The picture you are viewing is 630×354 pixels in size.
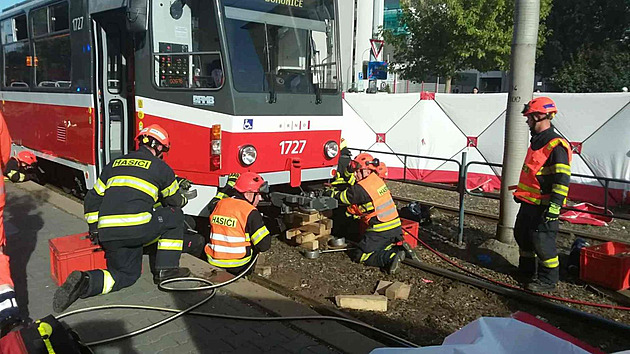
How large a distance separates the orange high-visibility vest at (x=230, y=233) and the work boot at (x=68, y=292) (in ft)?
4.87

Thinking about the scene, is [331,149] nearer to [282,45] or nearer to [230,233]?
[282,45]

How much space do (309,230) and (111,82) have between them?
3.39 m

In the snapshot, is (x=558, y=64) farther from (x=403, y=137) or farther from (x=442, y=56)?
(x=403, y=137)

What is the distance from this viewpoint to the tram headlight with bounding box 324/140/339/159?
7.09m

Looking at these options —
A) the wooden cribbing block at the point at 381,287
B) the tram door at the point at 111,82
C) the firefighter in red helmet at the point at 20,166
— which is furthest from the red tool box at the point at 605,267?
the firefighter in red helmet at the point at 20,166

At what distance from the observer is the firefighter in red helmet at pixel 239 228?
5.42m

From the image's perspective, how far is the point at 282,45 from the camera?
249 inches

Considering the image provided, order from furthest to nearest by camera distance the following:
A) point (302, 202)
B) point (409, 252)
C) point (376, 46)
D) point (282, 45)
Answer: point (376, 46), point (282, 45), point (409, 252), point (302, 202)

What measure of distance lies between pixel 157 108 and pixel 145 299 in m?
2.65

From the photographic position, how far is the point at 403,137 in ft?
40.1

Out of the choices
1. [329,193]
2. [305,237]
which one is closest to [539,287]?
[329,193]

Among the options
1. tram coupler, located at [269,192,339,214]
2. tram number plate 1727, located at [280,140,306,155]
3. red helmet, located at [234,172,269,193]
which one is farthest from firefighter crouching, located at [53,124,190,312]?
tram number plate 1727, located at [280,140,306,155]

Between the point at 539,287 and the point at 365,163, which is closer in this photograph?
the point at 539,287

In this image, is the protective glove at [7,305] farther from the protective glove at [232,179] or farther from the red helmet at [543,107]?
the red helmet at [543,107]
